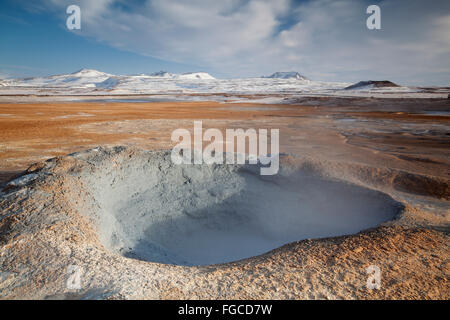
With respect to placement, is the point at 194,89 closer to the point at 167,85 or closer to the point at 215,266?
the point at 167,85

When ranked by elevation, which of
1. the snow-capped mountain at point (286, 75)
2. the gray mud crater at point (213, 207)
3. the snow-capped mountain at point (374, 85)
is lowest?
the gray mud crater at point (213, 207)

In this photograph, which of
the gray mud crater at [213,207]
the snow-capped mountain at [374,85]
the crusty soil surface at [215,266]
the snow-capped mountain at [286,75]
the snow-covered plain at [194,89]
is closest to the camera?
the crusty soil surface at [215,266]

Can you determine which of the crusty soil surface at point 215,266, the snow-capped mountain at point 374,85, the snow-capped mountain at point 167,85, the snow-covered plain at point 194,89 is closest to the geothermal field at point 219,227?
the crusty soil surface at point 215,266

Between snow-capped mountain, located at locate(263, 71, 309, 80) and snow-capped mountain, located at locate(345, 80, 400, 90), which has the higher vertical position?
snow-capped mountain, located at locate(263, 71, 309, 80)

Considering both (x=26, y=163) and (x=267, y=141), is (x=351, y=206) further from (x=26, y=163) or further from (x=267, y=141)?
(x=26, y=163)

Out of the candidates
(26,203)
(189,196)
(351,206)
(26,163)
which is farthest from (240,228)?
(26,163)

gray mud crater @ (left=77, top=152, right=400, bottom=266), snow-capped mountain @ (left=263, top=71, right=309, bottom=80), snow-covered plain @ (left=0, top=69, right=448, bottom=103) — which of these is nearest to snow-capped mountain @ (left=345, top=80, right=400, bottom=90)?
snow-covered plain @ (left=0, top=69, right=448, bottom=103)

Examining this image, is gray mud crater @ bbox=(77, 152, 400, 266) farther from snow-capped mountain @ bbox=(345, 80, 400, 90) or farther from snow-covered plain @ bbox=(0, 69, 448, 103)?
snow-capped mountain @ bbox=(345, 80, 400, 90)

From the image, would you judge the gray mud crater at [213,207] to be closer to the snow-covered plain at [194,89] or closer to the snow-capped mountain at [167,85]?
the snow-covered plain at [194,89]
